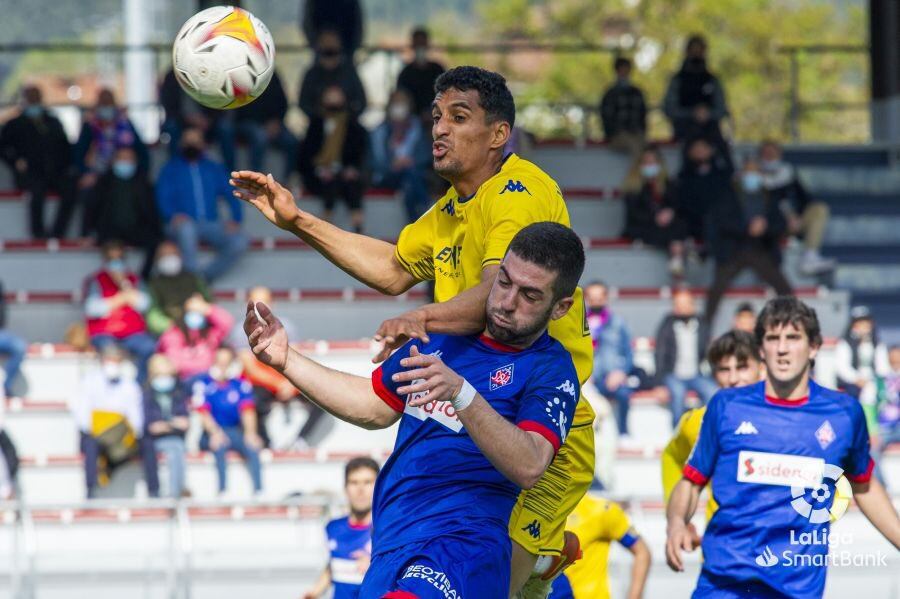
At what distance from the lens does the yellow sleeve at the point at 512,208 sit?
4.82 meters

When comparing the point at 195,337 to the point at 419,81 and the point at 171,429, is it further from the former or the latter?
the point at 419,81

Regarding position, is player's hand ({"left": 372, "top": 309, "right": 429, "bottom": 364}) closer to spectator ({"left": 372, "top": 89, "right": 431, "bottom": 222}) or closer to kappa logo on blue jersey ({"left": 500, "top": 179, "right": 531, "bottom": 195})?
kappa logo on blue jersey ({"left": 500, "top": 179, "right": 531, "bottom": 195})

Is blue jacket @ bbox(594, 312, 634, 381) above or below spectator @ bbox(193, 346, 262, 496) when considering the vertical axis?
above

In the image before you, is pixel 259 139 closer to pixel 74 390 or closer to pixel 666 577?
pixel 74 390

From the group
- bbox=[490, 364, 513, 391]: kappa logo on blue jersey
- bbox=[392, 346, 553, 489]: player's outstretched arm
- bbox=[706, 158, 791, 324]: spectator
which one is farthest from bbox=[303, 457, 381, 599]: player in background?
bbox=[706, 158, 791, 324]: spectator

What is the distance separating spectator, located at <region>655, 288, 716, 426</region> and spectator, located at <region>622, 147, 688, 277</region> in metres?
1.89

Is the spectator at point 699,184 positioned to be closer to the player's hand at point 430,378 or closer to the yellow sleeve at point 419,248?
the yellow sleeve at point 419,248

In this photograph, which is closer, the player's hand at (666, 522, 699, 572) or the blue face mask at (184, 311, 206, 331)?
the player's hand at (666, 522, 699, 572)

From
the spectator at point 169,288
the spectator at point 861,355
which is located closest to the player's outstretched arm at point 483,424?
the spectator at point 169,288

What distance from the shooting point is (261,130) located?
1599cm

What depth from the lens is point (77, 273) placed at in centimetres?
1523

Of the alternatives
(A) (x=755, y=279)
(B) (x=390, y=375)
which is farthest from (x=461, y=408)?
(A) (x=755, y=279)

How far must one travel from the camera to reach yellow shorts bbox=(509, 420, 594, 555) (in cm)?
490

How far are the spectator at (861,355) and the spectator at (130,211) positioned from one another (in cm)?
635
